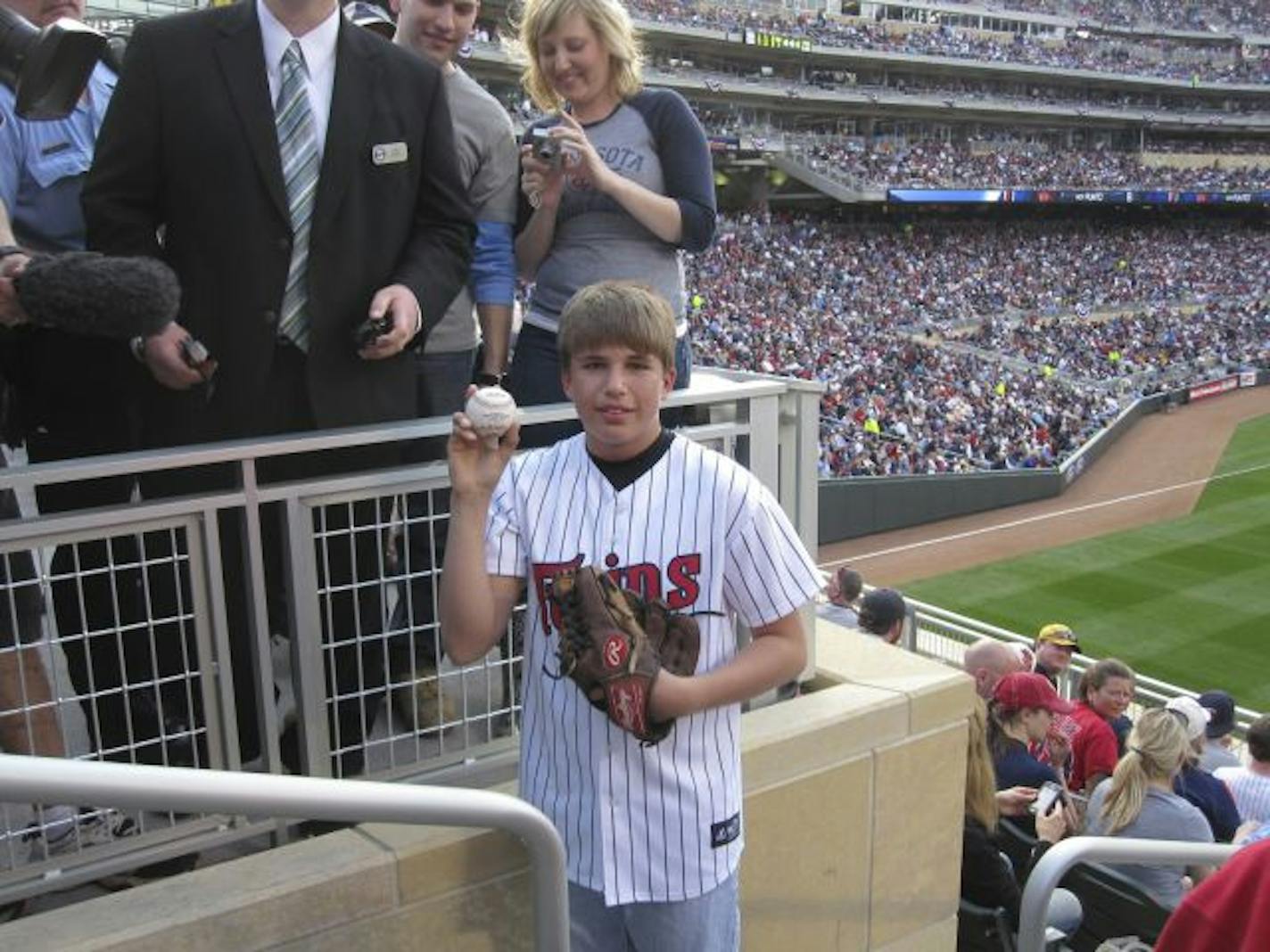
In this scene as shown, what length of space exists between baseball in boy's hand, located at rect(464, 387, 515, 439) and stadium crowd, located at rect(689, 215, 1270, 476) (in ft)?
57.4

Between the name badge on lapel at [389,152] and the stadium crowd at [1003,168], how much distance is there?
38895mm

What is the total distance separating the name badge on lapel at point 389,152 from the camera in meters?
2.59

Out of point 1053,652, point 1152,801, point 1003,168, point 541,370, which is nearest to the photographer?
point 541,370

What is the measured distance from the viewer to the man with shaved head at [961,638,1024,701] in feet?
20.0

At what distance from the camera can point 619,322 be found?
211 cm

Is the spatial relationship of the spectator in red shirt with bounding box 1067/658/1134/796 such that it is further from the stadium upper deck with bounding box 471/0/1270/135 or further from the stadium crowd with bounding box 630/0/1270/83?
the stadium crowd with bounding box 630/0/1270/83

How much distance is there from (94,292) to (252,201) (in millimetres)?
570

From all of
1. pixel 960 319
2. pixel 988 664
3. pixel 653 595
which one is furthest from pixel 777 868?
pixel 960 319

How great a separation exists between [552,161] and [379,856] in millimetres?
1651

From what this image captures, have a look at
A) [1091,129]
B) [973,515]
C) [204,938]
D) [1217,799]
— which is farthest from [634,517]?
[1091,129]

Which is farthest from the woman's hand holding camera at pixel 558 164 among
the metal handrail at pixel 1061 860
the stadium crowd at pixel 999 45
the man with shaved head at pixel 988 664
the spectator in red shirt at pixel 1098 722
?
the stadium crowd at pixel 999 45

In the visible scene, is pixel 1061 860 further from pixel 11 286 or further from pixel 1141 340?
pixel 1141 340

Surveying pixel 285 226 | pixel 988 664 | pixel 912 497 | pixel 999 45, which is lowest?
pixel 912 497

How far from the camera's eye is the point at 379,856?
93.7 inches
